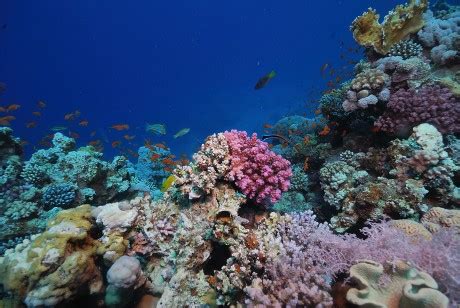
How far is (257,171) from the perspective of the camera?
402 centimetres

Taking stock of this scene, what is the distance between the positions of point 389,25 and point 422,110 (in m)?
2.42

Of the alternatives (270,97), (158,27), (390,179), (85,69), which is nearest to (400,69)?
(390,179)

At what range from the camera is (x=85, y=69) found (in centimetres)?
8850

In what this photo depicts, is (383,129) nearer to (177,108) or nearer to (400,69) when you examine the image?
(400,69)

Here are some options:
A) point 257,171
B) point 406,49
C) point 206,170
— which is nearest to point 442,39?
point 406,49

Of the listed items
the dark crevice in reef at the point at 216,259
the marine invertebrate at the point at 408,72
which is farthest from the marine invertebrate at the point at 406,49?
the dark crevice in reef at the point at 216,259

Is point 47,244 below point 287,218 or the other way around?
the other way around

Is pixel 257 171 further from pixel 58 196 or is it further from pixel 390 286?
pixel 58 196

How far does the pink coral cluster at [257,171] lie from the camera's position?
3.87m

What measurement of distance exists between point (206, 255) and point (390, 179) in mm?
3337

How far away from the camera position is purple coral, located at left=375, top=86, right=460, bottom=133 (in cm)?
484

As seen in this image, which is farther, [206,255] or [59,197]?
[59,197]

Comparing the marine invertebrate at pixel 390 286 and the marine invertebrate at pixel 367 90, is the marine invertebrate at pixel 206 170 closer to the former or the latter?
the marine invertebrate at pixel 390 286

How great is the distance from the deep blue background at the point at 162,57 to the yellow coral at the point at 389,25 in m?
41.8
